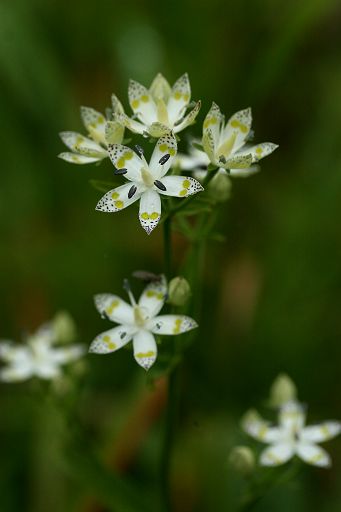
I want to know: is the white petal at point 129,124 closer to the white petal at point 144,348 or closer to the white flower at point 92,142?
the white flower at point 92,142

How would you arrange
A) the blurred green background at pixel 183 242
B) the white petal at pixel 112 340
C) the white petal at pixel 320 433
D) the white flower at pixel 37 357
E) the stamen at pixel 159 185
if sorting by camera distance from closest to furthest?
the stamen at pixel 159 185 → the white petal at pixel 112 340 → the white petal at pixel 320 433 → the white flower at pixel 37 357 → the blurred green background at pixel 183 242

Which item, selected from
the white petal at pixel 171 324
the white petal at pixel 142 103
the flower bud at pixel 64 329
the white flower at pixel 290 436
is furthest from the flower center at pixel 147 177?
the flower bud at pixel 64 329

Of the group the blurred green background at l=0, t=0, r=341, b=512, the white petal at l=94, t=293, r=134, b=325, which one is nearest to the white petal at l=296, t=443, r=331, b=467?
the blurred green background at l=0, t=0, r=341, b=512

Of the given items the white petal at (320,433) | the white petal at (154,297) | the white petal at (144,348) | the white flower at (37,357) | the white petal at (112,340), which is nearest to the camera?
the white petal at (144,348)

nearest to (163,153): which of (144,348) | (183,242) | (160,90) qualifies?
(160,90)

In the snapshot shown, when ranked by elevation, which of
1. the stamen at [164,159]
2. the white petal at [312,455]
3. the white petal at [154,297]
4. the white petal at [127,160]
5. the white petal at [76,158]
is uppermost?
the white petal at [76,158]

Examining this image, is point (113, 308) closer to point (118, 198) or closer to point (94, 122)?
point (118, 198)
